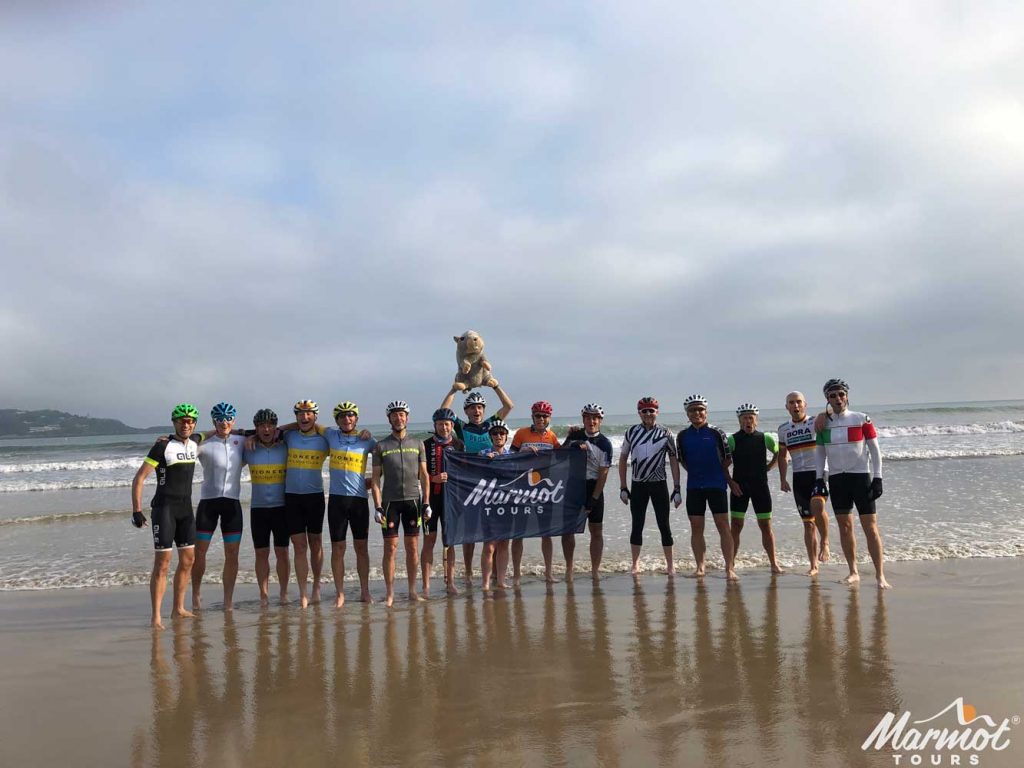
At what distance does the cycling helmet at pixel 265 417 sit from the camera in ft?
23.9

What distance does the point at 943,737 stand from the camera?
3.58m

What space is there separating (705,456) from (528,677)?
4.19 meters

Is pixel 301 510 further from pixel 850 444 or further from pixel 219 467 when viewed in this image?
pixel 850 444

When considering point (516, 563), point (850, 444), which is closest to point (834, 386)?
point (850, 444)

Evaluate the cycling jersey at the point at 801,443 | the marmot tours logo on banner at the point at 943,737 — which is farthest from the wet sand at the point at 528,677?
the cycling jersey at the point at 801,443

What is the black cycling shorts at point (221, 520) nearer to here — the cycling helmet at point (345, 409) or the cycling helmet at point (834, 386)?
the cycling helmet at point (345, 409)

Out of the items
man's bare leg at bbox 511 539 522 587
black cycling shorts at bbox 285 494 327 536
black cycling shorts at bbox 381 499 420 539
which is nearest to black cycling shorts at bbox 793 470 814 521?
man's bare leg at bbox 511 539 522 587

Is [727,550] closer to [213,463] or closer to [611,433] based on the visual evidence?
[213,463]

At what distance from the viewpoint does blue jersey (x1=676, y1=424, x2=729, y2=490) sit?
313 inches

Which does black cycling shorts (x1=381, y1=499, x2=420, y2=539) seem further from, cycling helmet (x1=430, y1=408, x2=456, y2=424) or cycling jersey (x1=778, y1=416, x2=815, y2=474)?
cycling jersey (x1=778, y1=416, x2=815, y2=474)

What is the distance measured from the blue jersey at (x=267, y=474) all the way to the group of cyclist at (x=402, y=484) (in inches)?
0.6

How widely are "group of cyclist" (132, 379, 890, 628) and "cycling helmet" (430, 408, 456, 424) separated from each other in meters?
0.02

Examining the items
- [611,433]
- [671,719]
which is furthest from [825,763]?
[611,433]

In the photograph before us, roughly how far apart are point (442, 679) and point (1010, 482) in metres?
15.2
